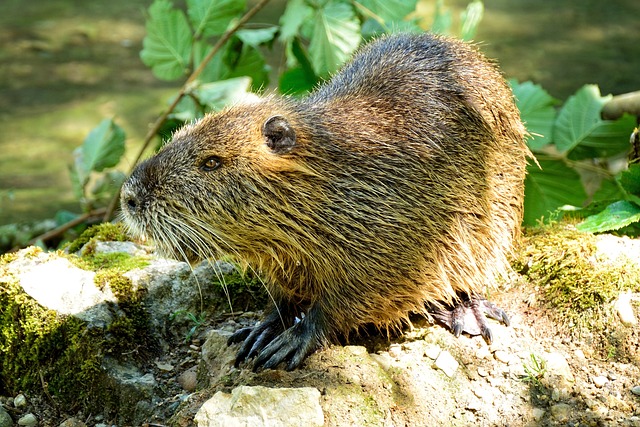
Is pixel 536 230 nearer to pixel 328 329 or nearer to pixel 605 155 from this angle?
pixel 605 155

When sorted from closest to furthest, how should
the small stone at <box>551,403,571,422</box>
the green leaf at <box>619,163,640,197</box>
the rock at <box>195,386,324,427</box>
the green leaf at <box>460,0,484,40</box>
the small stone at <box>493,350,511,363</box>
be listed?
1. the rock at <box>195,386,324,427</box>
2. the small stone at <box>551,403,571,422</box>
3. the small stone at <box>493,350,511,363</box>
4. the green leaf at <box>619,163,640,197</box>
5. the green leaf at <box>460,0,484,40</box>

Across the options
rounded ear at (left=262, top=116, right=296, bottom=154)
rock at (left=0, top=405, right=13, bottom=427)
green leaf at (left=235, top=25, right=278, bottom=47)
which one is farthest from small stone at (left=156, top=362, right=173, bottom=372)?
green leaf at (left=235, top=25, right=278, bottom=47)

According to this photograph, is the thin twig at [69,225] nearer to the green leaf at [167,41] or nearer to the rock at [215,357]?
the green leaf at [167,41]

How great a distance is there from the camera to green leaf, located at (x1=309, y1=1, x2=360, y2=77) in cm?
448

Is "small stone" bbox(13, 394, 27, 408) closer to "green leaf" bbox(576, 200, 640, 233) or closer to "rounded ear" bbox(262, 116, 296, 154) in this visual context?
"rounded ear" bbox(262, 116, 296, 154)

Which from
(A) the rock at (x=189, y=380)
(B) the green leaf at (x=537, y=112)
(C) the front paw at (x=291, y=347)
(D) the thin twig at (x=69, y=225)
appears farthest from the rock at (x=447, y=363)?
(D) the thin twig at (x=69, y=225)

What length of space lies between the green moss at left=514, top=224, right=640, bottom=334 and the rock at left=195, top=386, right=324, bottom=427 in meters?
1.18

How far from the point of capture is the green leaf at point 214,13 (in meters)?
4.68

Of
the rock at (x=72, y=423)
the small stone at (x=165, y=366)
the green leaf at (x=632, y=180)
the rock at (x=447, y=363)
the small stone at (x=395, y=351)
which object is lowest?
the rock at (x=72, y=423)

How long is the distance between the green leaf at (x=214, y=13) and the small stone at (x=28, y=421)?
8.50 ft

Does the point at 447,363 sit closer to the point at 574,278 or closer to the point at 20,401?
the point at 574,278

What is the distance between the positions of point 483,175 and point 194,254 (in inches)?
48.7

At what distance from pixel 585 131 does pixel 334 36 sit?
1.54 m

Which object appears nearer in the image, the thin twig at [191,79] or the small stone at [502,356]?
the small stone at [502,356]
